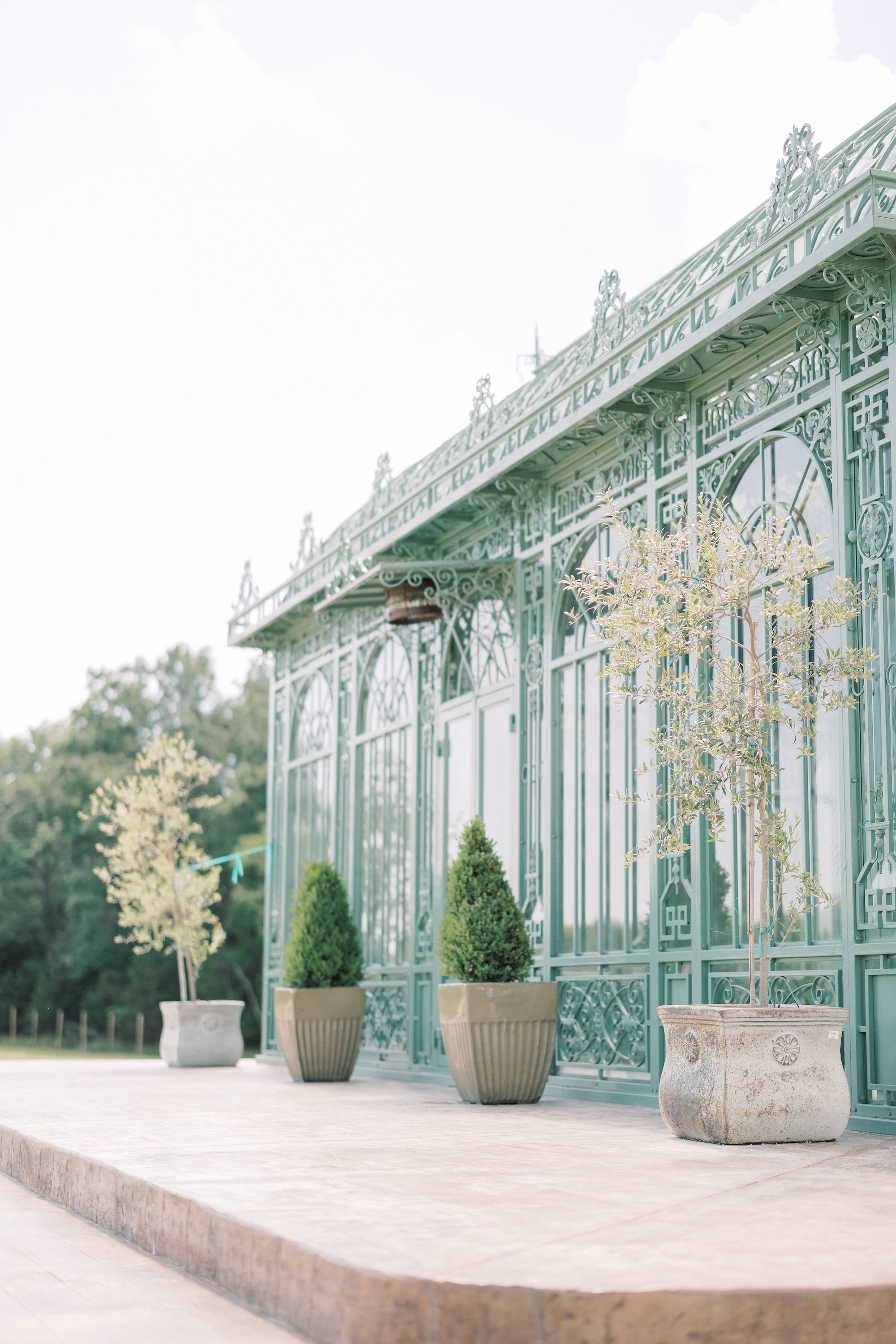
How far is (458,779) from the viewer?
13305 millimetres

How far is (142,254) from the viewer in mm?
17781

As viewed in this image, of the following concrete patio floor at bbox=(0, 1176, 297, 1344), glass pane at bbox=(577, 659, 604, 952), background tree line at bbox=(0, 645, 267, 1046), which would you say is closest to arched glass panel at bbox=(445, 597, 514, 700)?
glass pane at bbox=(577, 659, 604, 952)

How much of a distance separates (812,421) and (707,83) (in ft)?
29.9

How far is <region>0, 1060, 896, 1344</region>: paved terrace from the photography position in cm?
326

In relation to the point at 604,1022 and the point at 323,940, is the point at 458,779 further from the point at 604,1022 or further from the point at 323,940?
the point at 604,1022

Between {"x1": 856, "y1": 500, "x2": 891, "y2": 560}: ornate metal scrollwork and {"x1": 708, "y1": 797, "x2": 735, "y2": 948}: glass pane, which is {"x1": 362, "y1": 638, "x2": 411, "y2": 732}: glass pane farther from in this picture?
{"x1": 856, "y1": 500, "x2": 891, "y2": 560}: ornate metal scrollwork

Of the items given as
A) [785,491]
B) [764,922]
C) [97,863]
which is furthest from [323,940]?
[97,863]

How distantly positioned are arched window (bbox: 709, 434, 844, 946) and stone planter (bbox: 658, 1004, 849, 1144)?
4.47 ft

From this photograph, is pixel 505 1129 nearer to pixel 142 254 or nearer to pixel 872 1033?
pixel 872 1033

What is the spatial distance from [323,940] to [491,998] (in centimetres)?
310

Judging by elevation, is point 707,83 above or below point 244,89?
above

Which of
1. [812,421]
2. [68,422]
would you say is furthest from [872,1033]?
[68,422]

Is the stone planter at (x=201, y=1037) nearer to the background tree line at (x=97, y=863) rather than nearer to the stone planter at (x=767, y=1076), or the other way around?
the stone planter at (x=767, y=1076)

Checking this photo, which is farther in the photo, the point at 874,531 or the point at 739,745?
the point at 874,531
